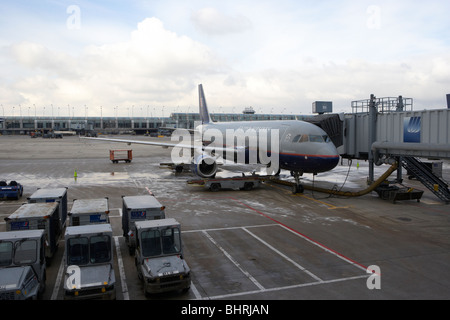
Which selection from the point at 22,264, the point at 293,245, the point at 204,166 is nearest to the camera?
the point at 22,264

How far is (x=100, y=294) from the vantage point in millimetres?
10453

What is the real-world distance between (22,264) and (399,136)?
23674 mm

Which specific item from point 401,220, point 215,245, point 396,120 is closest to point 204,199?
point 215,245

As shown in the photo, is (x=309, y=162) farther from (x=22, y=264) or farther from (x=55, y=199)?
(x=22, y=264)

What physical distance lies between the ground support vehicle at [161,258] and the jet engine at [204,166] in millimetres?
17409

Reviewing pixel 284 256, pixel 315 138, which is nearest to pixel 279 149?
pixel 315 138

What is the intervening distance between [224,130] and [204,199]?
16.4 metres

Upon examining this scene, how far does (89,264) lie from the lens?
11625 millimetres

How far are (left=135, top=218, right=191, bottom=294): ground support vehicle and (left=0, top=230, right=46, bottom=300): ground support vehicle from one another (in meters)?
3.15

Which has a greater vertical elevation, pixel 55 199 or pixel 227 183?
pixel 55 199

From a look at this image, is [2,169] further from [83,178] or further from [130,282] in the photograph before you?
[130,282]

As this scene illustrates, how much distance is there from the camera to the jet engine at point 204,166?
3075 cm

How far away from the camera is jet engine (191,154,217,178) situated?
3075 centimetres

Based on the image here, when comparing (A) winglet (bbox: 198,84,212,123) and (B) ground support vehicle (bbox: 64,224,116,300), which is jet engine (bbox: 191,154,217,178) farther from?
(A) winglet (bbox: 198,84,212,123)
